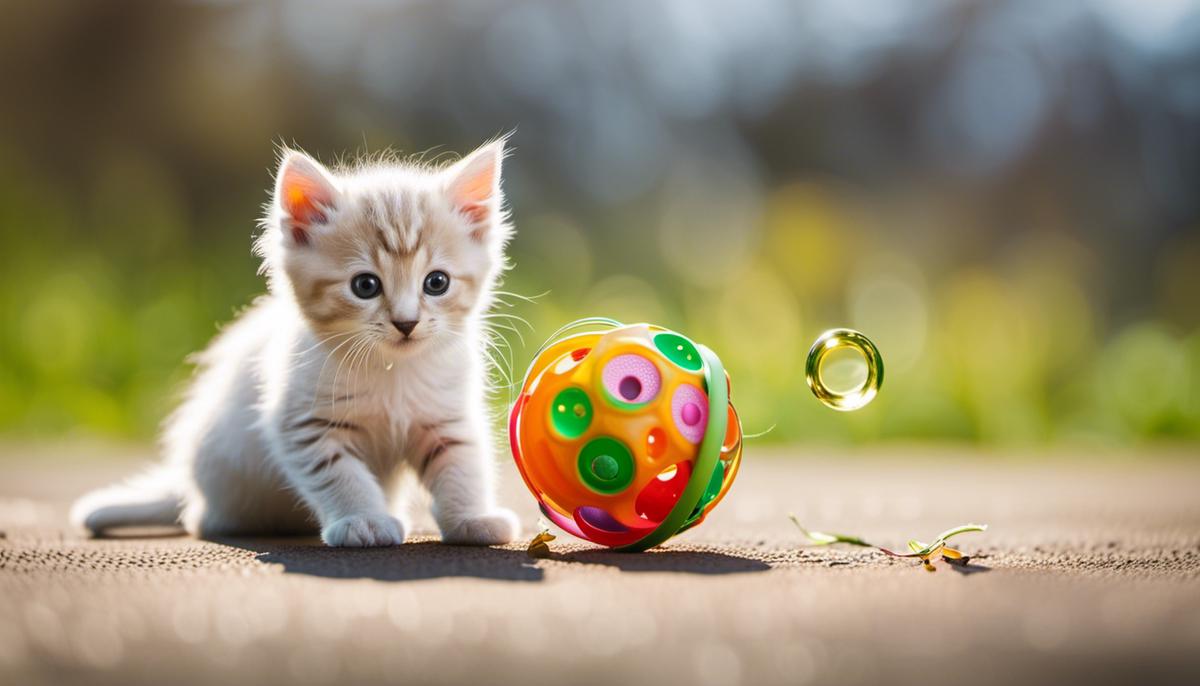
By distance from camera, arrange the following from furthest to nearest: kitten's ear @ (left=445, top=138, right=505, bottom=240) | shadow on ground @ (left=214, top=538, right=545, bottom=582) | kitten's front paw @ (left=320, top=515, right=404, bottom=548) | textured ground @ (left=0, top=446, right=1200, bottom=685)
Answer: kitten's ear @ (left=445, top=138, right=505, bottom=240)
kitten's front paw @ (left=320, top=515, right=404, bottom=548)
shadow on ground @ (left=214, top=538, right=545, bottom=582)
textured ground @ (left=0, top=446, right=1200, bottom=685)

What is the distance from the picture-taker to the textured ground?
912 millimetres

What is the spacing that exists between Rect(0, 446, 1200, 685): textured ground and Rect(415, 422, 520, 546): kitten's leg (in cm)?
6

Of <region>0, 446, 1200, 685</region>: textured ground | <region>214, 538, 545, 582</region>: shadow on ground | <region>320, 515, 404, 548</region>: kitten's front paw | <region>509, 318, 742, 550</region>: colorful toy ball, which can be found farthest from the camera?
<region>320, 515, 404, 548</region>: kitten's front paw

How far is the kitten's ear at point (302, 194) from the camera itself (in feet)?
5.59

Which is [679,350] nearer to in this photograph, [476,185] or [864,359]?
[864,359]

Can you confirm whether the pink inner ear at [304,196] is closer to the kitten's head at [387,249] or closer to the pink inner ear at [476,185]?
the kitten's head at [387,249]

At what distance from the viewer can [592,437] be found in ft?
4.86

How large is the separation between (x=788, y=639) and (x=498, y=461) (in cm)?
98

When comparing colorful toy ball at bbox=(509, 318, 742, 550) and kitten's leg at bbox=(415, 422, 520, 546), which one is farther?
kitten's leg at bbox=(415, 422, 520, 546)

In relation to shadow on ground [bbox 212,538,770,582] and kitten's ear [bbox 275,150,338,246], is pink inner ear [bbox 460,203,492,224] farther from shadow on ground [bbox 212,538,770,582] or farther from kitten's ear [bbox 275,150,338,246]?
shadow on ground [bbox 212,538,770,582]

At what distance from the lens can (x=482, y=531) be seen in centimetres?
166

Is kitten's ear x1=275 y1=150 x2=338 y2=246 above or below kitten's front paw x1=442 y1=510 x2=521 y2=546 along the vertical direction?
above

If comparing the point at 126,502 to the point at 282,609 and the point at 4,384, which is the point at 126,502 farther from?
the point at 4,384

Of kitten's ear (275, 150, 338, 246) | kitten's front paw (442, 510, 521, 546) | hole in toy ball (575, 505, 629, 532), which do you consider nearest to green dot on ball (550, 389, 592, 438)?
hole in toy ball (575, 505, 629, 532)
